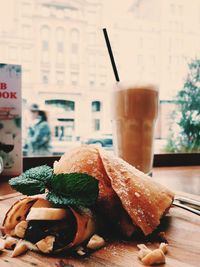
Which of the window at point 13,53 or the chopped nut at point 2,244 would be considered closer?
the chopped nut at point 2,244

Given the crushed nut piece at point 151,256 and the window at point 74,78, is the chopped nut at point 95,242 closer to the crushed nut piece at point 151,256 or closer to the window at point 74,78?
the crushed nut piece at point 151,256

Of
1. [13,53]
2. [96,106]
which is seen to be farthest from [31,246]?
[96,106]

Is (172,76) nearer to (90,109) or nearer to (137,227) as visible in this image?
(90,109)

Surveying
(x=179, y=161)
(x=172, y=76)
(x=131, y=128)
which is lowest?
(x=179, y=161)

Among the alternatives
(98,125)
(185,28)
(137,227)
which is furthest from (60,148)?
(137,227)

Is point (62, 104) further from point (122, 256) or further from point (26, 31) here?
point (122, 256)

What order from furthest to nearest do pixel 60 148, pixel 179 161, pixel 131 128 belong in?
pixel 60 148, pixel 179 161, pixel 131 128

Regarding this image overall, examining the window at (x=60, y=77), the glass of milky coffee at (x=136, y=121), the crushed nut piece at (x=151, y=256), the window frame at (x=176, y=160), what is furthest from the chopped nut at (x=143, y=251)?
the window at (x=60, y=77)
